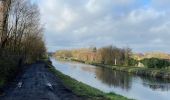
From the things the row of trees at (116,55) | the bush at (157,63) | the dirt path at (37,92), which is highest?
the row of trees at (116,55)

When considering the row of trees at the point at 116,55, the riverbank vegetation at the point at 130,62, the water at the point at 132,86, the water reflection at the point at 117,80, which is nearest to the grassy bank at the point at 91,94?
the water at the point at 132,86

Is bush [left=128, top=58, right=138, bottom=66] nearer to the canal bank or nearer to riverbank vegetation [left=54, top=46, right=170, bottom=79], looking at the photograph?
riverbank vegetation [left=54, top=46, right=170, bottom=79]

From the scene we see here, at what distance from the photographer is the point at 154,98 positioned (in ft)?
121

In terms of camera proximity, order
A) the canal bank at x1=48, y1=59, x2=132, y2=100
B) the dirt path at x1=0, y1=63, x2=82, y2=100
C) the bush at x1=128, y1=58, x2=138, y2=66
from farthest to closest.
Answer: the bush at x1=128, y1=58, x2=138, y2=66
the canal bank at x1=48, y1=59, x2=132, y2=100
the dirt path at x1=0, y1=63, x2=82, y2=100

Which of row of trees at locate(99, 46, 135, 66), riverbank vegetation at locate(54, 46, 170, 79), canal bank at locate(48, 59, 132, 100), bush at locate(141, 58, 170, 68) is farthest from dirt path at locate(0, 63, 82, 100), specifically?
row of trees at locate(99, 46, 135, 66)

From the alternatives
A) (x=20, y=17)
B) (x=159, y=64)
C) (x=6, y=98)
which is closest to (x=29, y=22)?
(x=20, y=17)

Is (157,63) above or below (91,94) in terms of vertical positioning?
above

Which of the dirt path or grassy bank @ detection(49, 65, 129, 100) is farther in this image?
grassy bank @ detection(49, 65, 129, 100)

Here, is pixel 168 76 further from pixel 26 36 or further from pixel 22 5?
pixel 22 5

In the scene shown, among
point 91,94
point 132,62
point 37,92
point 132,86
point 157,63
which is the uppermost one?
point 132,62

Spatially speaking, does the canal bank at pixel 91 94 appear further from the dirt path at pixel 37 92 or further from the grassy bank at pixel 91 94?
the dirt path at pixel 37 92

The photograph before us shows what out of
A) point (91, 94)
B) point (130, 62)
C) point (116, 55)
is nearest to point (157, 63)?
point (130, 62)

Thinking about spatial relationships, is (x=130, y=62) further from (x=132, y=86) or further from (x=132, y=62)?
(x=132, y=86)

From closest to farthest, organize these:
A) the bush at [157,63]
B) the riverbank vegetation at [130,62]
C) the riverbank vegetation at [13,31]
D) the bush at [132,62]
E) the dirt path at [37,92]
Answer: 1. the dirt path at [37,92]
2. the riverbank vegetation at [13,31]
3. the riverbank vegetation at [130,62]
4. the bush at [157,63]
5. the bush at [132,62]
